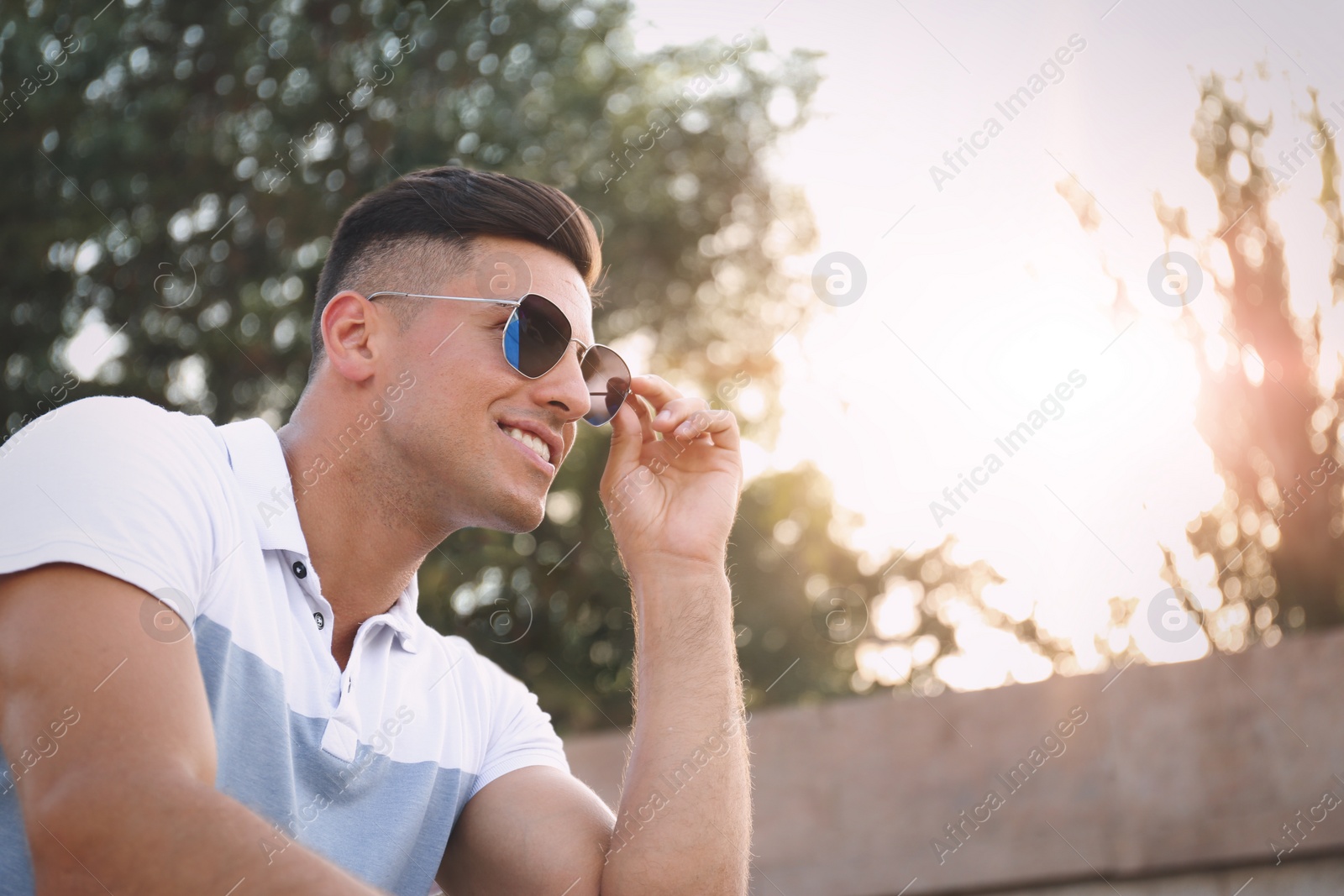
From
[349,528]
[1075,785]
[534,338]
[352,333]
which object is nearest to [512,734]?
[349,528]

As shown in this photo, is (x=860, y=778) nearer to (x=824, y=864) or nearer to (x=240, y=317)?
(x=824, y=864)

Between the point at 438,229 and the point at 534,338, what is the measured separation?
462 millimetres

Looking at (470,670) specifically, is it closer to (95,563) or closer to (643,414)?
(643,414)

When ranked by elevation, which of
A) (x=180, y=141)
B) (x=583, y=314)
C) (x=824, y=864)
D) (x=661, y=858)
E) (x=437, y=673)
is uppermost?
(x=583, y=314)

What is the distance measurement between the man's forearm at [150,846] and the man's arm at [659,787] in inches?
41.5

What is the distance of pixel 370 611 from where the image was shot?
273cm

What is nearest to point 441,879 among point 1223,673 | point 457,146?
point 1223,673

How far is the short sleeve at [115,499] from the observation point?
5.73 feet

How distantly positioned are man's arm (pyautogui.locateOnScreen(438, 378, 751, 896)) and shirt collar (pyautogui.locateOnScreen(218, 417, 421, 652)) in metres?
0.86

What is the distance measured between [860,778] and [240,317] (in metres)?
6.62

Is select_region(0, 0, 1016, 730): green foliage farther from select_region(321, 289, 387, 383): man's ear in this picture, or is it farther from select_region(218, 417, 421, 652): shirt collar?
select_region(218, 417, 421, 652): shirt collar

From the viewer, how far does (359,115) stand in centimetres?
971

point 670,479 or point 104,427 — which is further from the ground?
point 104,427

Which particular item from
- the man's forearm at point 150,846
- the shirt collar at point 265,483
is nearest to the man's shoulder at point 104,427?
the shirt collar at point 265,483
